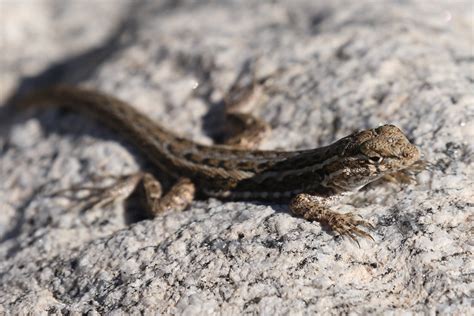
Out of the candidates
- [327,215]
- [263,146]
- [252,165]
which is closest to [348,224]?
[327,215]

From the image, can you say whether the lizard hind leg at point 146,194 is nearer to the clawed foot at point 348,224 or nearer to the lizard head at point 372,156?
the lizard head at point 372,156

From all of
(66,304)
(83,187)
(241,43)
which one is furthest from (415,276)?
(241,43)

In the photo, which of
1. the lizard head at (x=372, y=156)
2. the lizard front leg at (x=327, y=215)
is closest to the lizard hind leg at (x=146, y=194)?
the lizard front leg at (x=327, y=215)

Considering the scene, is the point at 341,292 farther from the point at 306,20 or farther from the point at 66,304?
the point at 306,20

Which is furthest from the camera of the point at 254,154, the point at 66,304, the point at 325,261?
the point at 254,154

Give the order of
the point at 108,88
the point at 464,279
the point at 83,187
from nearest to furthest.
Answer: the point at 464,279 < the point at 83,187 < the point at 108,88

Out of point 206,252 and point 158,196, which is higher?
point 206,252

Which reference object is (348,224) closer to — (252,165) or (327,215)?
(327,215)
